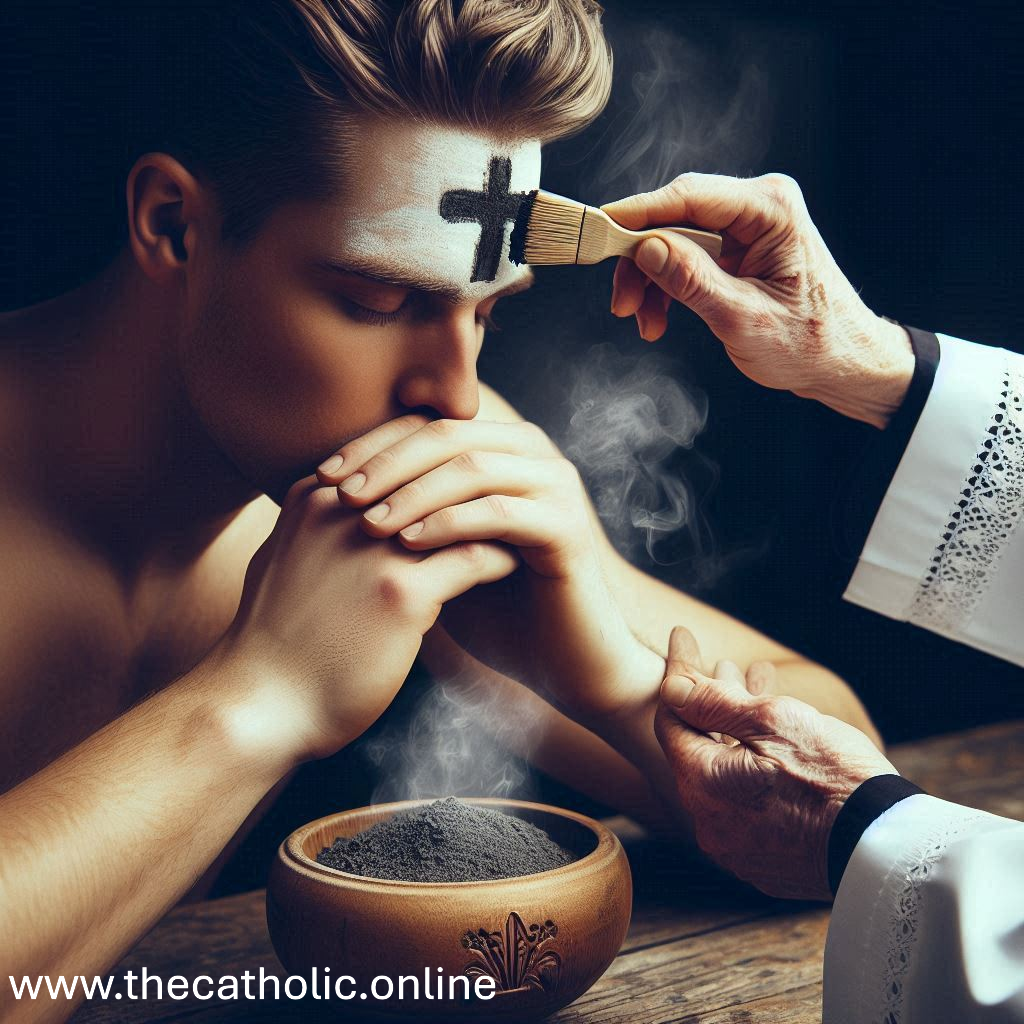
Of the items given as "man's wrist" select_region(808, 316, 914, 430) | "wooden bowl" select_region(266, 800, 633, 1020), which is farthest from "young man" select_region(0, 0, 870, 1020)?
"man's wrist" select_region(808, 316, 914, 430)

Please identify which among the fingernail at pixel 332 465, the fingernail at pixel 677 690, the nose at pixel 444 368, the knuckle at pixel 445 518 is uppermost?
the nose at pixel 444 368

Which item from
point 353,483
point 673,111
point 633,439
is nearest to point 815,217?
point 673,111

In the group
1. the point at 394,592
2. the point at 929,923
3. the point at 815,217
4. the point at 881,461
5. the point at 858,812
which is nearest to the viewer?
the point at 929,923

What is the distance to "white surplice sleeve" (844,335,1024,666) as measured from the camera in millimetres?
1390

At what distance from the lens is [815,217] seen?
2.10m

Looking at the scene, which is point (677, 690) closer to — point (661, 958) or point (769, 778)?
point (769, 778)

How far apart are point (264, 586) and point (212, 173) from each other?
17.7 inches

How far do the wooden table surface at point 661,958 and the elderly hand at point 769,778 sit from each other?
5.2 inches

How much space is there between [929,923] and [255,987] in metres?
0.67

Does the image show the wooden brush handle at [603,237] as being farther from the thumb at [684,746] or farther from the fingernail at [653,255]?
the thumb at [684,746]

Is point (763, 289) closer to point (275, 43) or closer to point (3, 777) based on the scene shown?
point (275, 43)

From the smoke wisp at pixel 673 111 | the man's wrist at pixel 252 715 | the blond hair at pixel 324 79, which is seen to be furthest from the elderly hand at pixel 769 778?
the smoke wisp at pixel 673 111

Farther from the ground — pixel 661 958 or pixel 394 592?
pixel 394 592

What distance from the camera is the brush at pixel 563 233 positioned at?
45.1 inches
